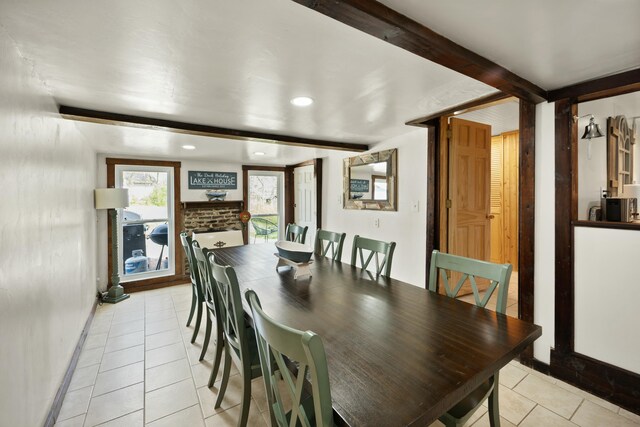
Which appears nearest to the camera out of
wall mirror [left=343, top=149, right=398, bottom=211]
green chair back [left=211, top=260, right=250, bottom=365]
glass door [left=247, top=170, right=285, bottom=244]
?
green chair back [left=211, top=260, right=250, bottom=365]

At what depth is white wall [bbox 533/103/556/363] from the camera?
2.07 metres

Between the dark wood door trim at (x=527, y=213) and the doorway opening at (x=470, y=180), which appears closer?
the dark wood door trim at (x=527, y=213)

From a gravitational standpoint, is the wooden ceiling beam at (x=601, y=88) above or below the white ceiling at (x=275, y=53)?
below

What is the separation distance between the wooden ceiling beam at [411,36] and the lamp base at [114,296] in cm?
439

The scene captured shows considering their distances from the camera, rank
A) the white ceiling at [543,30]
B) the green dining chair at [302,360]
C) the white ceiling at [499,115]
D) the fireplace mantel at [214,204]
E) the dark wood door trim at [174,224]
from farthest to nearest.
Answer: the fireplace mantel at [214,204] → the dark wood door trim at [174,224] → the white ceiling at [499,115] → the white ceiling at [543,30] → the green dining chair at [302,360]

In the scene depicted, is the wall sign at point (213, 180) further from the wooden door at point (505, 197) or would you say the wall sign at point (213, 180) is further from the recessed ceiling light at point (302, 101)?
the wooden door at point (505, 197)

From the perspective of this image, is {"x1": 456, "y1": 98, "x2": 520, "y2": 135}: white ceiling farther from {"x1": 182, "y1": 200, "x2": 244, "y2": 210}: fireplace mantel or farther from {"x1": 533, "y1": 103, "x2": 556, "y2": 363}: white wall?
{"x1": 182, "y1": 200, "x2": 244, "y2": 210}: fireplace mantel

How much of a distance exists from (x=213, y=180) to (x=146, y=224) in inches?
50.2

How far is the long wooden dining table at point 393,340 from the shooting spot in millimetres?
817

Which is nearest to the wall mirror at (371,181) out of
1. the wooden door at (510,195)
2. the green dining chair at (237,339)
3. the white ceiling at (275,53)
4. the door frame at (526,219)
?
the white ceiling at (275,53)

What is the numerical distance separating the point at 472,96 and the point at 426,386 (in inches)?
82.2

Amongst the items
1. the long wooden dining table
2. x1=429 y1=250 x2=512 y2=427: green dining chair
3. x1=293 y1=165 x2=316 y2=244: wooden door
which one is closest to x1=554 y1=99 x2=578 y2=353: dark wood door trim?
Answer: x1=429 y1=250 x2=512 y2=427: green dining chair

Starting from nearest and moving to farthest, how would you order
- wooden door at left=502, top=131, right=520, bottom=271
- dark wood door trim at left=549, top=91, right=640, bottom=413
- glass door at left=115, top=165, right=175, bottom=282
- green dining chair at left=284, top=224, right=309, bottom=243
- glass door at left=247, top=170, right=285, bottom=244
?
dark wood door trim at left=549, top=91, right=640, bottom=413
green dining chair at left=284, top=224, right=309, bottom=243
wooden door at left=502, top=131, right=520, bottom=271
glass door at left=115, top=165, right=175, bottom=282
glass door at left=247, top=170, right=285, bottom=244

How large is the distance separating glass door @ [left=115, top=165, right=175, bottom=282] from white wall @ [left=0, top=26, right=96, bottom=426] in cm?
221
